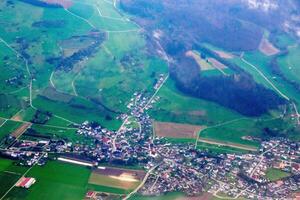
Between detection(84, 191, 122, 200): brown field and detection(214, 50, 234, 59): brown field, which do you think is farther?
detection(214, 50, 234, 59): brown field

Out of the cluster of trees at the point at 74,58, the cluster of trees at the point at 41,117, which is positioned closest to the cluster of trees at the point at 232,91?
the cluster of trees at the point at 74,58

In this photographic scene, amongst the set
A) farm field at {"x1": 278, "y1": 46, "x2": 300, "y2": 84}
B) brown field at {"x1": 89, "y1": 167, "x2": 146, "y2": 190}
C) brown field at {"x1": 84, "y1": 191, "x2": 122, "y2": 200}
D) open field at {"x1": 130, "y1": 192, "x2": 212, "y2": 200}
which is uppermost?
farm field at {"x1": 278, "y1": 46, "x2": 300, "y2": 84}

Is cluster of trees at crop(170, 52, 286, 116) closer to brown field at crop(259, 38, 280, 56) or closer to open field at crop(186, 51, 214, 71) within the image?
open field at crop(186, 51, 214, 71)

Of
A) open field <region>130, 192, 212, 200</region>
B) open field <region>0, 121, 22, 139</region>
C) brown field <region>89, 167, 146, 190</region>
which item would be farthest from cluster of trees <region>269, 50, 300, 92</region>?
open field <region>0, 121, 22, 139</region>

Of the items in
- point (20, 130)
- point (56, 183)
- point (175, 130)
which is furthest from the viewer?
point (175, 130)

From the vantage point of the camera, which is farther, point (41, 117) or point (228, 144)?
point (41, 117)

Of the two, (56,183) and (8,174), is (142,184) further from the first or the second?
(8,174)

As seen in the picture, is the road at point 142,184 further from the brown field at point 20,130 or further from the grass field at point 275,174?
the brown field at point 20,130

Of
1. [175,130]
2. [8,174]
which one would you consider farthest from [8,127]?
[175,130]
